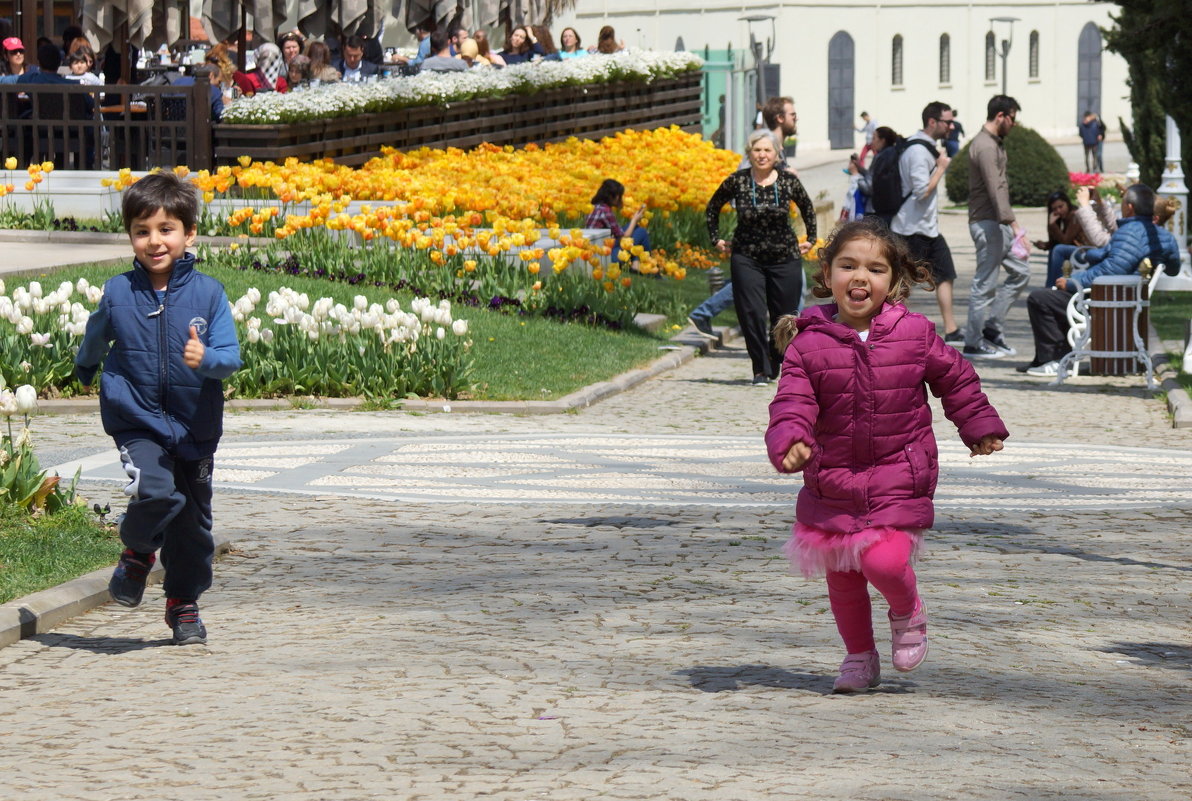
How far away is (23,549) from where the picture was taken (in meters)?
7.50

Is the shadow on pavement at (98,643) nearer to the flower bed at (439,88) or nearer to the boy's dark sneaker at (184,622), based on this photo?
the boy's dark sneaker at (184,622)

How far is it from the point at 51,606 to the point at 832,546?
2.84m

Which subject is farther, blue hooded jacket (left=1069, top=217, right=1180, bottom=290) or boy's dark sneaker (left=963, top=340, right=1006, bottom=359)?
boy's dark sneaker (left=963, top=340, right=1006, bottom=359)

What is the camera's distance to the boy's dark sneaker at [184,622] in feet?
20.9

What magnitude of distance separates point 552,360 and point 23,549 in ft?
24.3

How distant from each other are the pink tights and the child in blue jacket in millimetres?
2034

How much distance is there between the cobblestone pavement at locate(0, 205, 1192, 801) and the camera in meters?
4.82

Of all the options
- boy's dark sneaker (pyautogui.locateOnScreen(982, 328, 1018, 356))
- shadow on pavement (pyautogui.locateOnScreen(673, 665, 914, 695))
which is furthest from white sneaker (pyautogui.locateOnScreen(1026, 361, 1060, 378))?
shadow on pavement (pyautogui.locateOnScreen(673, 665, 914, 695))

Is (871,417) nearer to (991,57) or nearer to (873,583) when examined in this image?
(873,583)

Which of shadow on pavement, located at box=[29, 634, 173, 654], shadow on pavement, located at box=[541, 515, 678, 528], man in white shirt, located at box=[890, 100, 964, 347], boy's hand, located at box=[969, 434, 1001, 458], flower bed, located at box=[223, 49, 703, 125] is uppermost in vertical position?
flower bed, located at box=[223, 49, 703, 125]

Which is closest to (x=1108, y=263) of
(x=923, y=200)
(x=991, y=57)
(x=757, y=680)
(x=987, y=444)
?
(x=923, y=200)

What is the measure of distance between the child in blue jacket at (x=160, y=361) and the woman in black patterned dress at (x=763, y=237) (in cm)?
790

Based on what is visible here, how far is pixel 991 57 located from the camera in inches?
2825

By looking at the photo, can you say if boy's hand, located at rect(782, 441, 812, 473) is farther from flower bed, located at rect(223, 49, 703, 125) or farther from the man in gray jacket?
flower bed, located at rect(223, 49, 703, 125)
